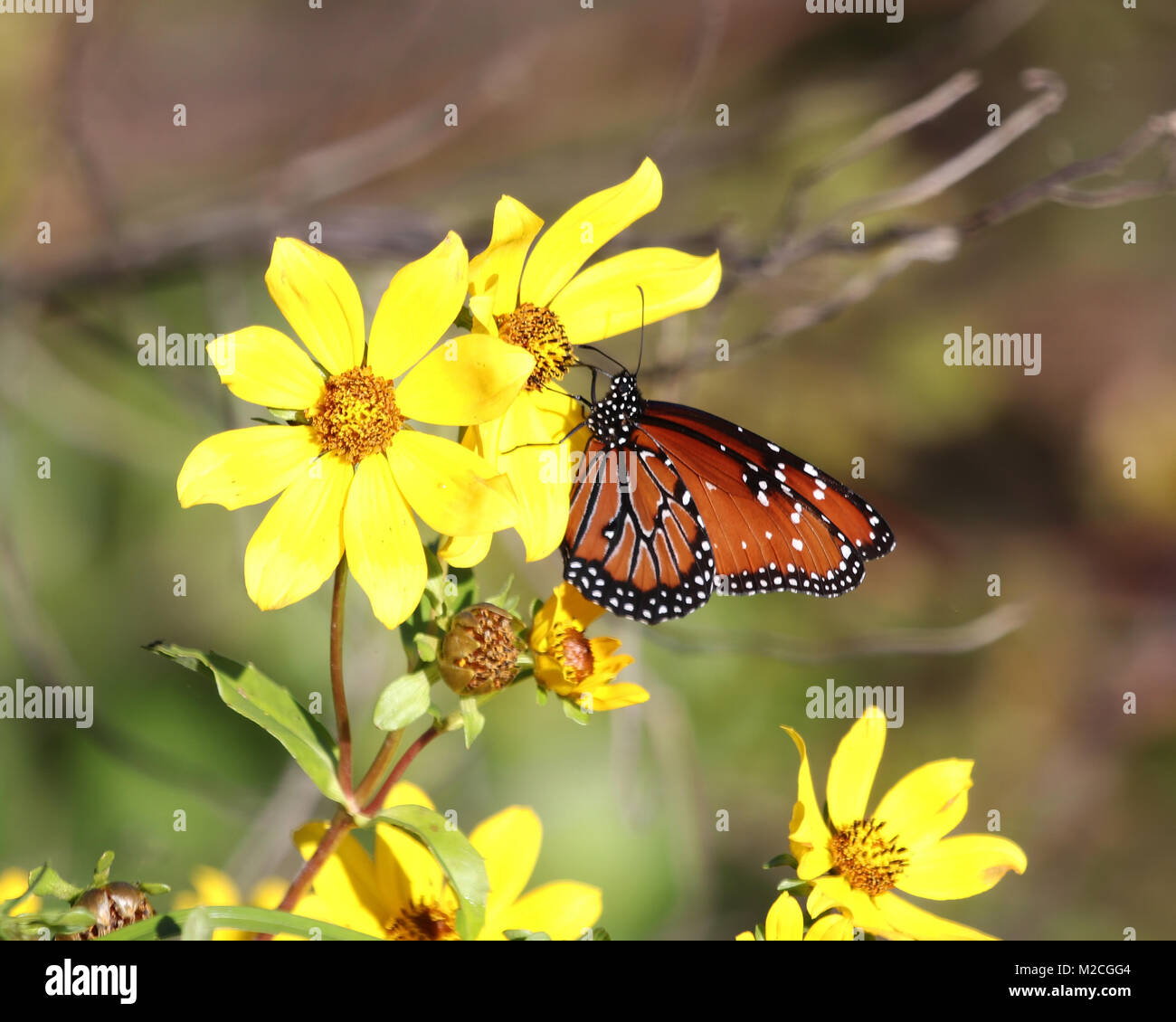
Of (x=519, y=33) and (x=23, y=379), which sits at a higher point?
(x=519, y=33)

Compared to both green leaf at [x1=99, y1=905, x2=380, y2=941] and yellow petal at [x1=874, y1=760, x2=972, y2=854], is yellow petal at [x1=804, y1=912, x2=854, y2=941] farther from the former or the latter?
green leaf at [x1=99, y1=905, x2=380, y2=941]

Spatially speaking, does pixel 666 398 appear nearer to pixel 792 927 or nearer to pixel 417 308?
pixel 417 308

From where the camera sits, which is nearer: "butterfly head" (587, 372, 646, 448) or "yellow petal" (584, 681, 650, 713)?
"yellow petal" (584, 681, 650, 713)

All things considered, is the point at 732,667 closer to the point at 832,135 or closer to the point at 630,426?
the point at 630,426

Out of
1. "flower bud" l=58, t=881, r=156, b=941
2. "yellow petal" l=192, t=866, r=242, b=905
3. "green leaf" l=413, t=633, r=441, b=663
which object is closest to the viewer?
"flower bud" l=58, t=881, r=156, b=941

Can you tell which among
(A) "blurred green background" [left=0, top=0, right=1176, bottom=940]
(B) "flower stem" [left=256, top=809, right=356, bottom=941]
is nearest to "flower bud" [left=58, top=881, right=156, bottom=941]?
(B) "flower stem" [left=256, top=809, right=356, bottom=941]

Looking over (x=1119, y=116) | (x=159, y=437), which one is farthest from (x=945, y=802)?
(x=1119, y=116)

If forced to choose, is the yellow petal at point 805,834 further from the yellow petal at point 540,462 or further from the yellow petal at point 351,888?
the yellow petal at point 351,888
